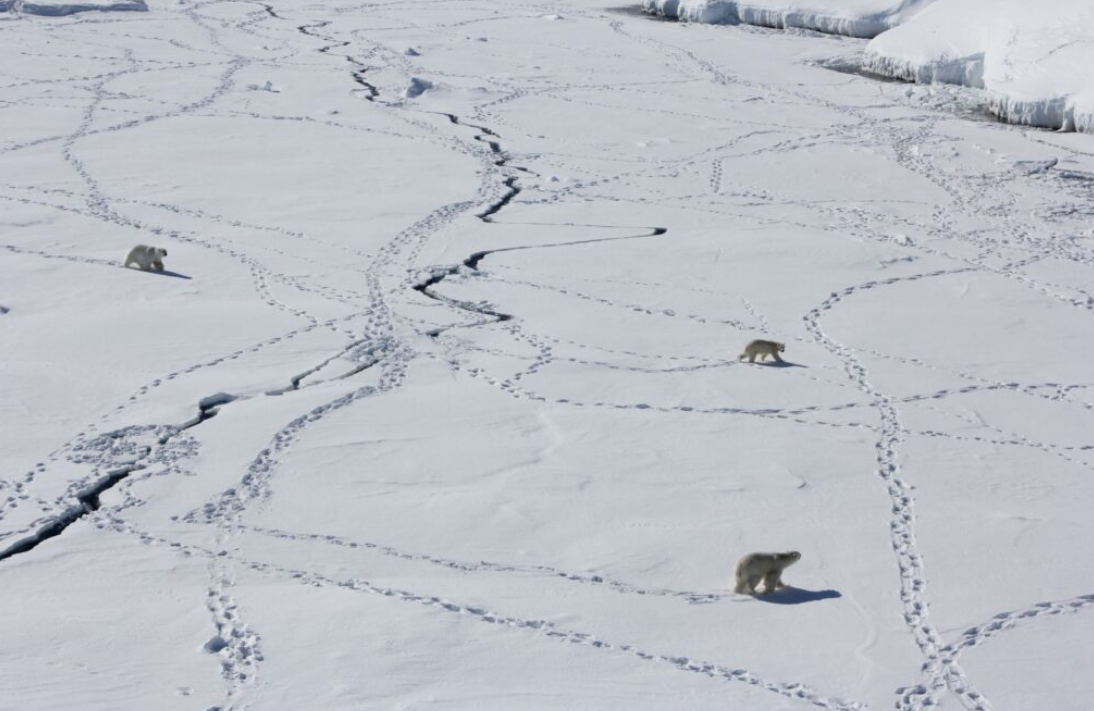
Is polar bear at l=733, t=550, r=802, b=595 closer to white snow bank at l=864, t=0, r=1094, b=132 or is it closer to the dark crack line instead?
the dark crack line

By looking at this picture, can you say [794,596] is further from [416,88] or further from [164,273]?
[416,88]

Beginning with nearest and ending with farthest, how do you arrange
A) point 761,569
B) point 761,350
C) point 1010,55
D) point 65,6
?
point 761,569, point 761,350, point 1010,55, point 65,6

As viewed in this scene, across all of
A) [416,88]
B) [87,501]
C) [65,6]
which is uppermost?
[65,6]

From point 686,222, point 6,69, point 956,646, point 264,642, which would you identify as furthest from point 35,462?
point 6,69

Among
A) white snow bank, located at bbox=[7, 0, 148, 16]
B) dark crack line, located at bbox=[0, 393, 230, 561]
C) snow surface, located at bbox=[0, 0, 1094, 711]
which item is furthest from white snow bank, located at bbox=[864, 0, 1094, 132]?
white snow bank, located at bbox=[7, 0, 148, 16]

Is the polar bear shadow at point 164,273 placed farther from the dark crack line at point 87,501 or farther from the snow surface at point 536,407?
the dark crack line at point 87,501

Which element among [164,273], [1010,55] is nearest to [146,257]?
[164,273]

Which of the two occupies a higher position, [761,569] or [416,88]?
[416,88]
